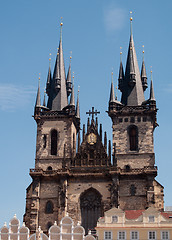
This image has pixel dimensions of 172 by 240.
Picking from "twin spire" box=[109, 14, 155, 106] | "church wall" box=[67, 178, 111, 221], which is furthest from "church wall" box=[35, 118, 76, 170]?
"twin spire" box=[109, 14, 155, 106]

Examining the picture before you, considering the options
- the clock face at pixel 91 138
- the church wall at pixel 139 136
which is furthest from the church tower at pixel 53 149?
the church wall at pixel 139 136

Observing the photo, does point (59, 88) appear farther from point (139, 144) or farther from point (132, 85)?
point (139, 144)

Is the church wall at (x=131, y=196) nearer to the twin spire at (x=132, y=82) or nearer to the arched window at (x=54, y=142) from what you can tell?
the arched window at (x=54, y=142)

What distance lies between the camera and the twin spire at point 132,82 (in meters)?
60.5

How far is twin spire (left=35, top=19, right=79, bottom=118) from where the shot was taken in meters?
61.5

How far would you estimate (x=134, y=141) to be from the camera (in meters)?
58.2

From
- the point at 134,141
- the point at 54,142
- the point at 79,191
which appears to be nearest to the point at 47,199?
the point at 79,191

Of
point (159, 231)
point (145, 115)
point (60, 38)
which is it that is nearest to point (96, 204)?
point (145, 115)

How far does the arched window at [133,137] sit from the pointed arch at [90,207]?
669 cm

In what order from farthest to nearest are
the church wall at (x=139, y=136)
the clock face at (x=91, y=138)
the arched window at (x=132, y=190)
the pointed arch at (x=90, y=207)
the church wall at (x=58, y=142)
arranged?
the clock face at (x=91, y=138)
the church wall at (x=58, y=142)
the church wall at (x=139, y=136)
the arched window at (x=132, y=190)
the pointed arch at (x=90, y=207)

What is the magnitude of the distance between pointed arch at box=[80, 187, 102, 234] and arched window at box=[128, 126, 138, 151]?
6686mm

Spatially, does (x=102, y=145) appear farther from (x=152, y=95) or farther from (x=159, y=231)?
(x=159, y=231)

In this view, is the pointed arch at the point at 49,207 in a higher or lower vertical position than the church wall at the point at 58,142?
lower

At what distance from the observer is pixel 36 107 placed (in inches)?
2405
